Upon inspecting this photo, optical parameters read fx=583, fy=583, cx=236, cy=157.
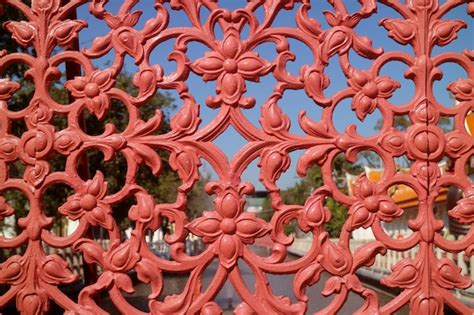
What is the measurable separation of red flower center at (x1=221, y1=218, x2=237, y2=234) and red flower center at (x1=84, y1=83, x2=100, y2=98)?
768mm

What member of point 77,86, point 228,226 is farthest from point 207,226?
point 77,86

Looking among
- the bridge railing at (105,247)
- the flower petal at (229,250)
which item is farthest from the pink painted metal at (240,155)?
the bridge railing at (105,247)

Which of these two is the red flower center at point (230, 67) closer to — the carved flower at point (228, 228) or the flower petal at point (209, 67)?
the flower petal at point (209, 67)

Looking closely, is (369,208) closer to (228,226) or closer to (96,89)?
(228,226)

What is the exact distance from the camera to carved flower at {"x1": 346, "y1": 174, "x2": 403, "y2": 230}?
2.35m

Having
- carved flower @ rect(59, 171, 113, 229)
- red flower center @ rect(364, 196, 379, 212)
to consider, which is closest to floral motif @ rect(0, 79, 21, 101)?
carved flower @ rect(59, 171, 113, 229)

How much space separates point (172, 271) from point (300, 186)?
15578 millimetres

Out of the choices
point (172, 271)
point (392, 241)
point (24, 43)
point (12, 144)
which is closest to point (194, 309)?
point (172, 271)

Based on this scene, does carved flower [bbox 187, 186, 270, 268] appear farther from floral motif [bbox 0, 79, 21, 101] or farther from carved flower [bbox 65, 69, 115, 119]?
floral motif [bbox 0, 79, 21, 101]

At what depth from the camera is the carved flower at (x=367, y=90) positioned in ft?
7.95

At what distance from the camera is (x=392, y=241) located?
2357 millimetres

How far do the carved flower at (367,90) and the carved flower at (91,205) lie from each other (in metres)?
1.10

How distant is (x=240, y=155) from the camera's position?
240cm

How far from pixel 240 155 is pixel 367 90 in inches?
23.3
